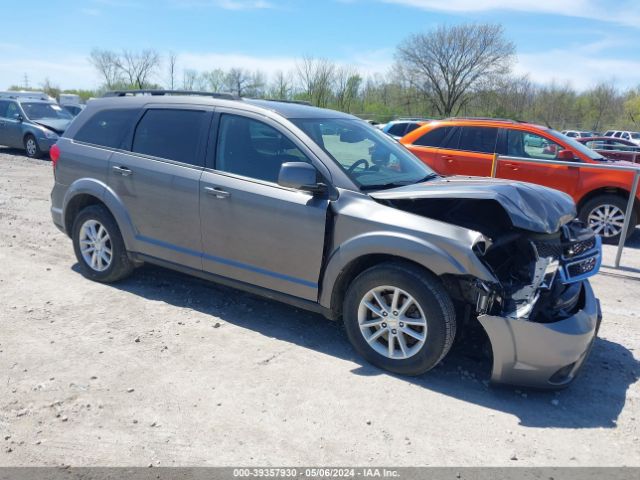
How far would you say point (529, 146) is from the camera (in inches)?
348

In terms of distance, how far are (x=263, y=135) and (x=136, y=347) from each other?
6.42 feet

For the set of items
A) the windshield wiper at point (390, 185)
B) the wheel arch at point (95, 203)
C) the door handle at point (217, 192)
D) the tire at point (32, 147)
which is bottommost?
the tire at point (32, 147)

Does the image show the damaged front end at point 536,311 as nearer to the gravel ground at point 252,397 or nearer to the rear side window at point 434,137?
the gravel ground at point 252,397

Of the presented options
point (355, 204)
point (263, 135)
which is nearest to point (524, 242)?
point (355, 204)

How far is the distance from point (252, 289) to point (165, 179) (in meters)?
1.29

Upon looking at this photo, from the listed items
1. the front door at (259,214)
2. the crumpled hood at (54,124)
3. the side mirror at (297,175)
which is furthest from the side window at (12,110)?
the side mirror at (297,175)

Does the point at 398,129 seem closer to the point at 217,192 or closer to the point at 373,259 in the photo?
the point at 217,192

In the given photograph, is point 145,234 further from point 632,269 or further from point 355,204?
point 632,269

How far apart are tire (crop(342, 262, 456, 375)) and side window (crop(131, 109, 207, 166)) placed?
1914mm

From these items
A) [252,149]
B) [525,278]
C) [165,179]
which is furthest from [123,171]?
[525,278]

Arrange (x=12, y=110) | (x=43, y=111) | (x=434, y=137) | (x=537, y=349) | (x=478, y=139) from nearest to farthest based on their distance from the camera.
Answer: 1. (x=537, y=349)
2. (x=478, y=139)
3. (x=434, y=137)
4. (x=12, y=110)
5. (x=43, y=111)

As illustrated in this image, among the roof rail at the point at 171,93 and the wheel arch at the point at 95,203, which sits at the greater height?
the roof rail at the point at 171,93

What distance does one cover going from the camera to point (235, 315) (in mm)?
4754

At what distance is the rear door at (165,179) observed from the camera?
15.2 feet
